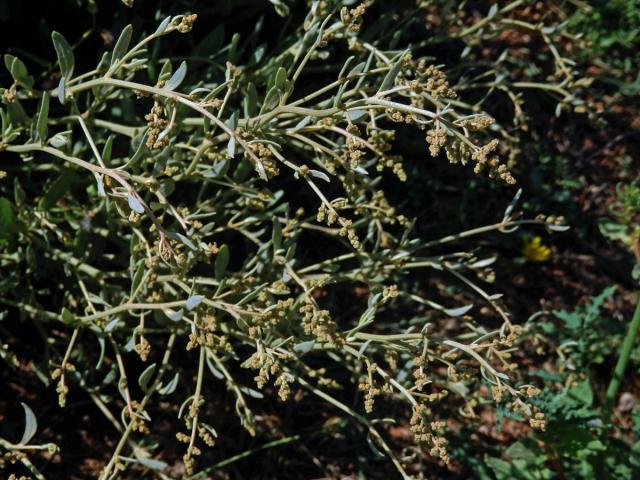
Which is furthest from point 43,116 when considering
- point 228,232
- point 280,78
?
point 228,232

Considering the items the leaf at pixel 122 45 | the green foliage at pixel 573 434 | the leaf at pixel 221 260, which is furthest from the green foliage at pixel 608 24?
the leaf at pixel 122 45

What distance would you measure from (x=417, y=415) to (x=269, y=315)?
376mm

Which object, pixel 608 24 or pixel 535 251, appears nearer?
pixel 535 251

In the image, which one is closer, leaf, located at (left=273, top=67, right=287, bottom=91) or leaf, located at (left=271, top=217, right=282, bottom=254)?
leaf, located at (left=273, top=67, right=287, bottom=91)

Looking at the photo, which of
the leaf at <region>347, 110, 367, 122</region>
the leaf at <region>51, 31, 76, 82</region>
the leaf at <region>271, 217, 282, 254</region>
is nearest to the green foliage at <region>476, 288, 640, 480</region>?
the leaf at <region>271, 217, 282, 254</region>

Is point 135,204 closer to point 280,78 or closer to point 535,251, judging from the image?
point 280,78

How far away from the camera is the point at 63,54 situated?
179cm

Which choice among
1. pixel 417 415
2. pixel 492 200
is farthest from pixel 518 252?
pixel 417 415

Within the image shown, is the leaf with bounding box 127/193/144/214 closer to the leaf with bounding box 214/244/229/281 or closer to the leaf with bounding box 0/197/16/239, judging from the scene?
the leaf with bounding box 214/244/229/281

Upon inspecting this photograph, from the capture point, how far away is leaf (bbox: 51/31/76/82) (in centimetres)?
176

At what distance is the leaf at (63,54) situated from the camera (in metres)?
1.76

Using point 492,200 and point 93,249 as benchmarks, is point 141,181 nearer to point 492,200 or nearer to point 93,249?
point 93,249

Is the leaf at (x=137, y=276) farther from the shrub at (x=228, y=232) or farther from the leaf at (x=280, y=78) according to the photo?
the leaf at (x=280, y=78)

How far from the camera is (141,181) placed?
1632mm
